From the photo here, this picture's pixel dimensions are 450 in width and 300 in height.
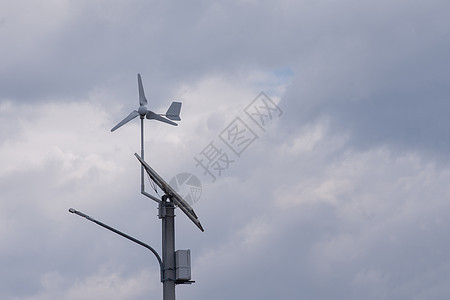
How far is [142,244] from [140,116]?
11.6 m

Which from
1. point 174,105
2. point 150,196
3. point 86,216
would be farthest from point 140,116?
point 86,216

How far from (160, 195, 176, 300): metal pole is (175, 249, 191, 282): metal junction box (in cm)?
38

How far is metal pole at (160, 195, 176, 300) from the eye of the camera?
49.9m

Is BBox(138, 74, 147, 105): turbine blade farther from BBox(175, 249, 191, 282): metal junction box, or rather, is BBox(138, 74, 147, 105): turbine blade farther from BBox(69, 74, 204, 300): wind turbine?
BBox(175, 249, 191, 282): metal junction box

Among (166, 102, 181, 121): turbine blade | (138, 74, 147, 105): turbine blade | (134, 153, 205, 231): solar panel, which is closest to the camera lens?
(134, 153, 205, 231): solar panel

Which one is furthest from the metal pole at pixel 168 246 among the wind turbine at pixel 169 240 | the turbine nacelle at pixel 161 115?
the turbine nacelle at pixel 161 115

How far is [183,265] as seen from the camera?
50.1 metres

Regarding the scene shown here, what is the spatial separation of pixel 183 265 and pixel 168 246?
157 centimetres

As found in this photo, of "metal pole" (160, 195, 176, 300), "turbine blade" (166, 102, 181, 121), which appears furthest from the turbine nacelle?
"metal pole" (160, 195, 176, 300)

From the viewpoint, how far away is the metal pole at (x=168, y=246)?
4991 cm

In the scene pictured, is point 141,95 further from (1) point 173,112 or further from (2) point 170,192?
(2) point 170,192

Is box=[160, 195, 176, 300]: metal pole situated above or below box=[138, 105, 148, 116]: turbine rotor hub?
below

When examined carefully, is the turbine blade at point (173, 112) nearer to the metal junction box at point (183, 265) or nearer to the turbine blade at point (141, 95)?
the turbine blade at point (141, 95)

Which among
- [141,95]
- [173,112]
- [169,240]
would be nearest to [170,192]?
[169,240]
